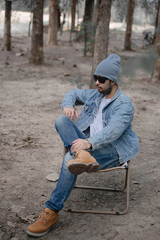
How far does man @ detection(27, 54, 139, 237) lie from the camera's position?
3.12 meters

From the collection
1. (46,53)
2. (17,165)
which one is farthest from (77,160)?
(46,53)

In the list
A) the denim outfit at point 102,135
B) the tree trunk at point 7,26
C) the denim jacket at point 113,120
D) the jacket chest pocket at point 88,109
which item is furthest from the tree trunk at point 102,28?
the tree trunk at point 7,26

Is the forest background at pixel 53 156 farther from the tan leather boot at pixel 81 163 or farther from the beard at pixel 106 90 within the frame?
the beard at pixel 106 90

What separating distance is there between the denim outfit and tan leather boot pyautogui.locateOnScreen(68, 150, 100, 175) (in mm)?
179

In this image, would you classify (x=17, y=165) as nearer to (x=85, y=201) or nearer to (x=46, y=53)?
(x=85, y=201)

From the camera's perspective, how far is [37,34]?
12883 millimetres

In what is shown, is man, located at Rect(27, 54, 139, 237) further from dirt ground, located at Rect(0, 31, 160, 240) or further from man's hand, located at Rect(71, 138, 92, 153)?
dirt ground, located at Rect(0, 31, 160, 240)

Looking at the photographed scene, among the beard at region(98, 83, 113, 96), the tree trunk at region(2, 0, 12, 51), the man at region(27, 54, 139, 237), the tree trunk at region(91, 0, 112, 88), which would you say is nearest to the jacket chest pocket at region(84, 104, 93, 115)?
the man at region(27, 54, 139, 237)

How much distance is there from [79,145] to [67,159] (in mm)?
226

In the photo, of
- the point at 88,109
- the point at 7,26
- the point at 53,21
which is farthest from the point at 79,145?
the point at 53,21

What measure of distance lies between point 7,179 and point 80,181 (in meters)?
0.96

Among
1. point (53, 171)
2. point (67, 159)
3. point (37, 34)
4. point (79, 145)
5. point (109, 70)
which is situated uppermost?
point (37, 34)

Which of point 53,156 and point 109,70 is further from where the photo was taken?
point 53,156

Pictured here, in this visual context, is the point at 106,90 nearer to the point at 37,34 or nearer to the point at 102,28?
the point at 102,28
